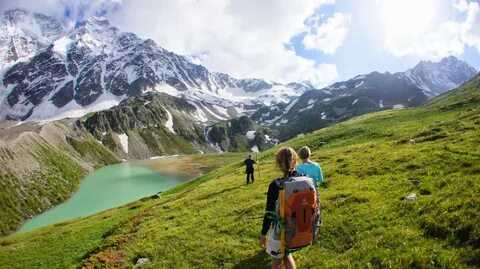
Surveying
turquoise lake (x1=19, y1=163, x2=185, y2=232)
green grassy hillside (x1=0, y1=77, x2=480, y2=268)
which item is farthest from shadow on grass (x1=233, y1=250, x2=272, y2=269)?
turquoise lake (x1=19, y1=163, x2=185, y2=232)

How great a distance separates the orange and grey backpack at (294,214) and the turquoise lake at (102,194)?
100954 millimetres

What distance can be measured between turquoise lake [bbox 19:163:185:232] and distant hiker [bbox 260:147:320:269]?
100590 millimetres

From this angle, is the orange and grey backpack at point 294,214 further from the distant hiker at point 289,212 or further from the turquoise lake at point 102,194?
the turquoise lake at point 102,194

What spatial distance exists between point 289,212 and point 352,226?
27.7 feet

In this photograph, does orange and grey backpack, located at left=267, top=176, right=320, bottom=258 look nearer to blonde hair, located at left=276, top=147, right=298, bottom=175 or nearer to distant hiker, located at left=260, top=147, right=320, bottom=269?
distant hiker, located at left=260, top=147, right=320, bottom=269

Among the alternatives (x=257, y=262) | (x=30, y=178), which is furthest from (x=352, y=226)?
(x=30, y=178)

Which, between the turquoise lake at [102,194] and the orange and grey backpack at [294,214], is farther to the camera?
the turquoise lake at [102,194]

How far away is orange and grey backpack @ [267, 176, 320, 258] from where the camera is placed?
11.0 m

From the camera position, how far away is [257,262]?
1772 centimetres

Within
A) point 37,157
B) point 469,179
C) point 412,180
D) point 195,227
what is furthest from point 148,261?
point 37,157

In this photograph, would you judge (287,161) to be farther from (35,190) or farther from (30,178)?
(30,178)

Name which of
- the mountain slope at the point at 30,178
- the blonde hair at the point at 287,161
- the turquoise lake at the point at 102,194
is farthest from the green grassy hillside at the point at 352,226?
the mountain slope at the point at 30,178

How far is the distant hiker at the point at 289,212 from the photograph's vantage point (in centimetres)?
1103

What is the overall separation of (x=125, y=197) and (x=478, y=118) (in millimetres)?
104597
